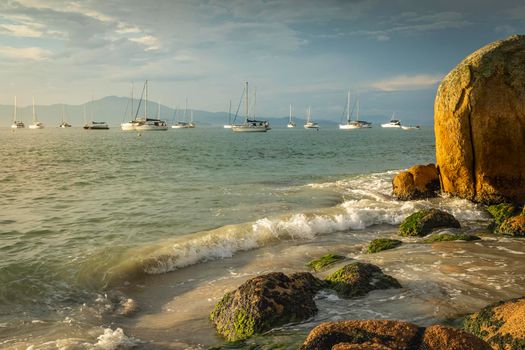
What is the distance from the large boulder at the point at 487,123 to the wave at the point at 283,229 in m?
1.10

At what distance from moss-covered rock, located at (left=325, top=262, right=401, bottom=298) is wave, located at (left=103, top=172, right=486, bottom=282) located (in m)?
→ 4.70

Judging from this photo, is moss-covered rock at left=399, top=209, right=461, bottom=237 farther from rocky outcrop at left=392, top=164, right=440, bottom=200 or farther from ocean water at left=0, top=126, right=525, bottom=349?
rocky outcrop at left=392, top=164, right=440, bottom=200

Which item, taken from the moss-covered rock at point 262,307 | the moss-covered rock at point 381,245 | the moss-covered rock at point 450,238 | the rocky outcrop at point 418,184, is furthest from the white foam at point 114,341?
the rocky outcrop at point 418,184

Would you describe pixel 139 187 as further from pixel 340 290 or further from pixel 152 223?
pixel 340 290

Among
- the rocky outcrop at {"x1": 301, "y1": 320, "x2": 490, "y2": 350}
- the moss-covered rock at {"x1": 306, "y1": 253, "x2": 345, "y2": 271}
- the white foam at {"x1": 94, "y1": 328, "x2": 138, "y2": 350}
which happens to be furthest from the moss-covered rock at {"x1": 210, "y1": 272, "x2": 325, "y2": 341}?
the moss-covered rock at {"x1": 306, "y1": 253, "x2": 345, "y2": 271}

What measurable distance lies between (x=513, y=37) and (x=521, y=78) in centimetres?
237

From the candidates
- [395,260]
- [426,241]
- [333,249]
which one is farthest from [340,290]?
[426,241]

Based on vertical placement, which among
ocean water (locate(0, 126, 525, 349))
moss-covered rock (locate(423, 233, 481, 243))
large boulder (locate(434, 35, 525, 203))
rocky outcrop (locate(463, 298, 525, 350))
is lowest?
ocean water (locate(0, 126, 525, 349))

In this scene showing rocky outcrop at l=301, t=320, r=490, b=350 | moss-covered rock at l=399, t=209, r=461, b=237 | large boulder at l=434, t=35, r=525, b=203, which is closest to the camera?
rocky outcrop at l=301, t=320, r=490, b=350

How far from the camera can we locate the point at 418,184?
18.8m

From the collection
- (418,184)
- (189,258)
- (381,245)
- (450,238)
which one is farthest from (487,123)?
(189,258)

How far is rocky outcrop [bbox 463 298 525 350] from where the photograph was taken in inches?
175

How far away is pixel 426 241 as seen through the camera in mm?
11891

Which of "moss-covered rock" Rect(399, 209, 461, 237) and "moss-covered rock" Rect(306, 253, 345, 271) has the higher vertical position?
"moss-covered rock" Rect(399, 209, 461, 237)
